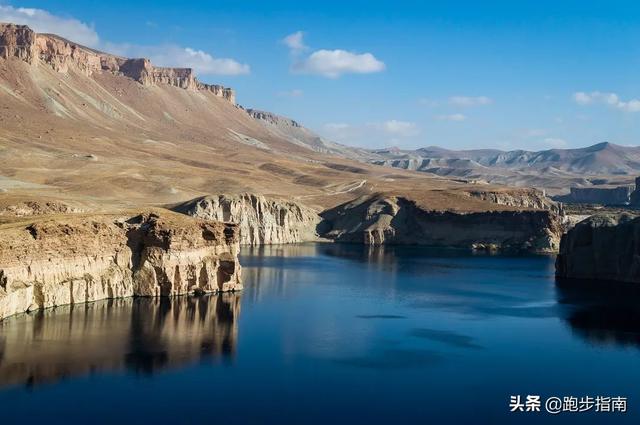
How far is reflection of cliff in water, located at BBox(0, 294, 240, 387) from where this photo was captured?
47.7 m

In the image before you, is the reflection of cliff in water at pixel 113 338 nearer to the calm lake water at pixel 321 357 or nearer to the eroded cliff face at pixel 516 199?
the calm lake water at pixel 321 357

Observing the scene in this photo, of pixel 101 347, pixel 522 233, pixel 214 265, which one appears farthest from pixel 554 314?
pixel 522 233

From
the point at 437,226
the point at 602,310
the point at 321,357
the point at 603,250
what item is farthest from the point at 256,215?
the point at 321,357

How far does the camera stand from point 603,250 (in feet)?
324

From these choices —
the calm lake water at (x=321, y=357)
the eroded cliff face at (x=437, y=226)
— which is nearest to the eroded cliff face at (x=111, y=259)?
the calm lake water at (x=321, y=357)

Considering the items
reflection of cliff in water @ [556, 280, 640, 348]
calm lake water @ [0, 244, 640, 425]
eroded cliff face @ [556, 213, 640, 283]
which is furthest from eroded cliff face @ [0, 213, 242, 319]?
eroded cliff face @ [556, 213, 640, 283]

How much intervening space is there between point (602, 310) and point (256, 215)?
269ft

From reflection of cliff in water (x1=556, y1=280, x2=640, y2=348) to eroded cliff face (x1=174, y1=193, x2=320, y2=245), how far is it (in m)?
63.3

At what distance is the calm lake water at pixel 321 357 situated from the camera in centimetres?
4125

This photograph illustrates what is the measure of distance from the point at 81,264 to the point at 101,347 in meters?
15.5

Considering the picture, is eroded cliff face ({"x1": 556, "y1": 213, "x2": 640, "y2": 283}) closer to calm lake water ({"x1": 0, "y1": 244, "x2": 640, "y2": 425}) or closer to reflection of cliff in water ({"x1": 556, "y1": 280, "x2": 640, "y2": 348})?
reflection of cliff in water ({"x1": 556, "y1": 280, "x2": 640, "y2": 348})

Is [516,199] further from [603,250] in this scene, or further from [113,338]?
[113,338]

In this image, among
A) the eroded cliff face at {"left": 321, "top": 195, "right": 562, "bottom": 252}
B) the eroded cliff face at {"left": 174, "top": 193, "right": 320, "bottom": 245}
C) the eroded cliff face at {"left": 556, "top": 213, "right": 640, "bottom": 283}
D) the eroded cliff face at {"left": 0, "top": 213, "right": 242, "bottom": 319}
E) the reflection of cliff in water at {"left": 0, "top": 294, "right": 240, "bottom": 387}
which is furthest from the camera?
the eroded cliff face at {"left": 321, "top": 195, "right": 562, "bottom": 252}

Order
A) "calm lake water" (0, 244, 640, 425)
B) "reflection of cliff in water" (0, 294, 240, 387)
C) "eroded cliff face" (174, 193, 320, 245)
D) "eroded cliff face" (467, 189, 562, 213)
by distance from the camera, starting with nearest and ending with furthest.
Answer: "calm lake water" (0, 244, 640, 425), "reflection of cliff in water" (0, 294, 240, 387), "eroded cliff face" (174, 193, 320, 245), "eroded cliff face" (467, 189, 562, 213)
